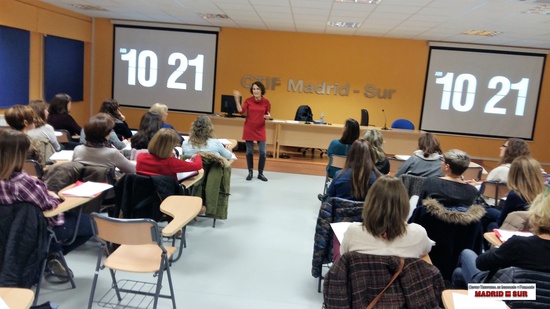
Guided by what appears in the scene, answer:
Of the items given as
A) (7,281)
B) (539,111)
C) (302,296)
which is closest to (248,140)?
(302,296)

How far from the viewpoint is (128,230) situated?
2443 millimetres

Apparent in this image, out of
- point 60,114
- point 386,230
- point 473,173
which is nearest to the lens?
point 386,230

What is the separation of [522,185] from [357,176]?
1289mm

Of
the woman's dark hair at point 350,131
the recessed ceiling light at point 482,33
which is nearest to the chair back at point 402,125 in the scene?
the recessed ceiling light at point 482,33

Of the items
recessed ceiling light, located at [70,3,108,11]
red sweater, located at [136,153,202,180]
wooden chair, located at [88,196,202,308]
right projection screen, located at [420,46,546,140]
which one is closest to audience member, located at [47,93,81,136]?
red sweater, located at [136,153,202,180]

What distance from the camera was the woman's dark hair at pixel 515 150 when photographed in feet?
14.1

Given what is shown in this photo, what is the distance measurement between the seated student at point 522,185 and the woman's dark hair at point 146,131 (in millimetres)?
3462

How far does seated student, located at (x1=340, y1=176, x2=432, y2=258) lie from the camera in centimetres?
208

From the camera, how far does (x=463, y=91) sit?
9883 mm

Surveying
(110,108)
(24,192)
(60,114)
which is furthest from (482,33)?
(24,192)

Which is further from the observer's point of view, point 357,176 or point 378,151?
point 378,151

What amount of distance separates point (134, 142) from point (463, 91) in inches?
313

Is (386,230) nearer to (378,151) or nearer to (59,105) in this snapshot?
(378,151)

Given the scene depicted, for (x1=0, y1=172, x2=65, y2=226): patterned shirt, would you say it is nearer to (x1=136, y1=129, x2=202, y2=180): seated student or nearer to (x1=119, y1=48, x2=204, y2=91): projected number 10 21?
(x1=136, y1=129, x2=202, y2=180): seated student
